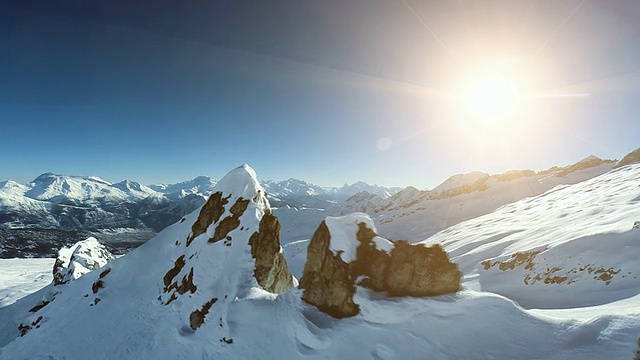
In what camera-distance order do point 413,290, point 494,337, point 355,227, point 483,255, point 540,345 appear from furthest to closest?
point 483,255, point 355,227, point 413,290, point 494,337, point 540,345

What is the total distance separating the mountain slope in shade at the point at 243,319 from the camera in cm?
1232

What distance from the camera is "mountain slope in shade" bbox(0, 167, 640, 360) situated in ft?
40.4

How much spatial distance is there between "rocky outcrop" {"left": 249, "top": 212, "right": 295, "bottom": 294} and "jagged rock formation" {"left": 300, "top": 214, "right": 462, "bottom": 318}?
6.00m

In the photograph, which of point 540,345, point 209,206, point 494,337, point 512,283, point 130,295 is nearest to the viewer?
point 540,345

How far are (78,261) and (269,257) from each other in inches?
1680

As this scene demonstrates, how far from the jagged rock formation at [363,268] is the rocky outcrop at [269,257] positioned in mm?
6002

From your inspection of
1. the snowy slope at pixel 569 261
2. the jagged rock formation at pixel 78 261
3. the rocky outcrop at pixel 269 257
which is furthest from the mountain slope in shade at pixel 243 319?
the jagged rock formation at pixel 78 261

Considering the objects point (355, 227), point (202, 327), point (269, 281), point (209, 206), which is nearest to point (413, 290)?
point (355, 227)

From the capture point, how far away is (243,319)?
61.5ft

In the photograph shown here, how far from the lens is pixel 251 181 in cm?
3061

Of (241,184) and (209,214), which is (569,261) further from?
(209,214)

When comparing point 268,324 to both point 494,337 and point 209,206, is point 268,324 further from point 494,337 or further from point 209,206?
point 209,206

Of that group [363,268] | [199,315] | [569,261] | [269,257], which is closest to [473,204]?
[569,261]

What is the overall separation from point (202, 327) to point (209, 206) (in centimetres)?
1384
